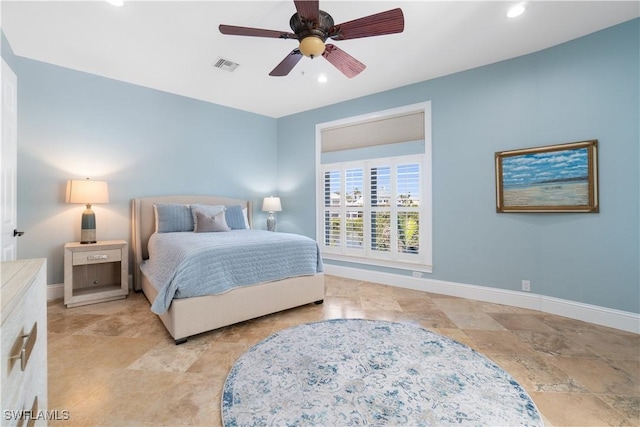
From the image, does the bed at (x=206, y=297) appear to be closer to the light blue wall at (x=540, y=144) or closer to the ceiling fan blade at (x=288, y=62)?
the light blue wall at (x=540, y=144)

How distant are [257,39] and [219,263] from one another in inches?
84.4

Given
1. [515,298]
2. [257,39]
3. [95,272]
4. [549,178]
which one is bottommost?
[515,298]

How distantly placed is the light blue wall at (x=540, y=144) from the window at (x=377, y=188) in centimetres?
18

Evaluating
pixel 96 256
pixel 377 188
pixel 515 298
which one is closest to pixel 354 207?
pixel 377 188

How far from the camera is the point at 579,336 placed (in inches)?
97.4

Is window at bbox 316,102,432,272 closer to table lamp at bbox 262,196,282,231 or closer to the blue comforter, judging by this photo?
table lamp at bbox 262,196,282,231

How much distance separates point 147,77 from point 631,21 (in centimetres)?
507

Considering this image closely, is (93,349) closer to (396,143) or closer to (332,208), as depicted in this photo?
(332,208)

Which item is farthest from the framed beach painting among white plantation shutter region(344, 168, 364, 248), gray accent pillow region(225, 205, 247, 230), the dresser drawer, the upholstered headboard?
the dresser drawer

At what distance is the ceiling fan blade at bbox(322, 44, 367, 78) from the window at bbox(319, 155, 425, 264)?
1727mm

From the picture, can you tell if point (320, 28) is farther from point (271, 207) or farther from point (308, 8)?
point (271, 207)

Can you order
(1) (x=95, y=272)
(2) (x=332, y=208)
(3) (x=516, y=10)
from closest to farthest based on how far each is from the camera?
(3) (x=516, y=10) < (1) (x=95, y=272) < (2) (x=332, y=208)

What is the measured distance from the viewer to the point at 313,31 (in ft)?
6.57

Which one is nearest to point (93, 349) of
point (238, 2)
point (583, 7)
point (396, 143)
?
point (238, 2)
